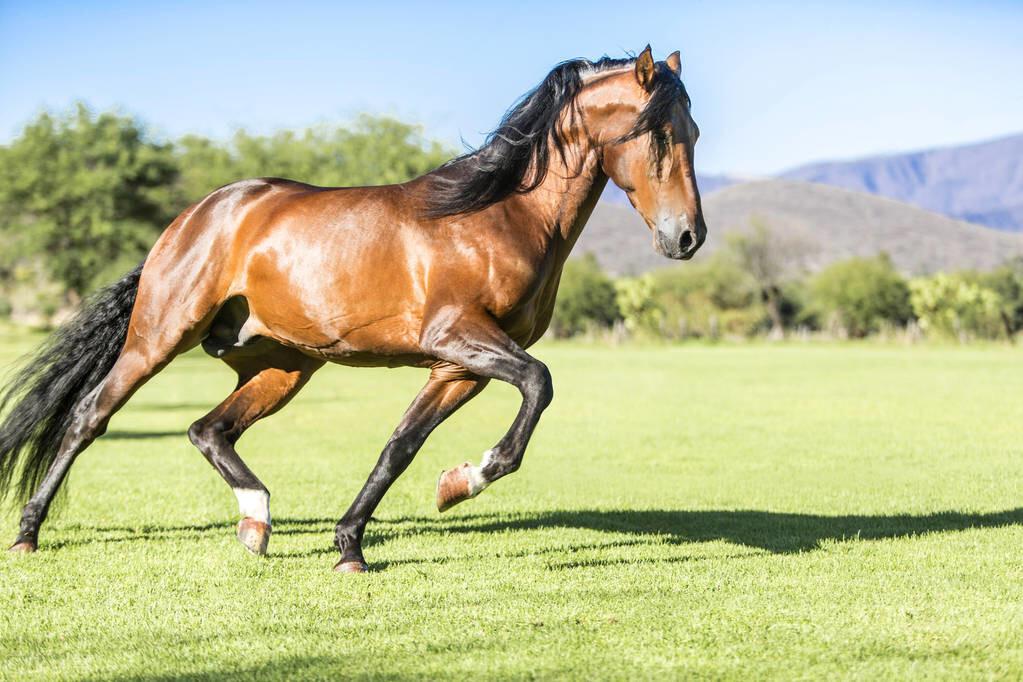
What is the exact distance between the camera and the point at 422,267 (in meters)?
5.55

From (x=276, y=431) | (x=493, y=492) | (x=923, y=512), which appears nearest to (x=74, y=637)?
(x=493, y=492)

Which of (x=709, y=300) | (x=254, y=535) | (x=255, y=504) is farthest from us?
(x=709, y=300)

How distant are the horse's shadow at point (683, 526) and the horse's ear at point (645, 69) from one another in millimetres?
2966

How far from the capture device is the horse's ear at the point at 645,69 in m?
5.30

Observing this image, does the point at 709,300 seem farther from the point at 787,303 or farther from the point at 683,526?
the point at 683,526

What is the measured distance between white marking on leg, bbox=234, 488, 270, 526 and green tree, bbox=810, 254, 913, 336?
75.4 metres

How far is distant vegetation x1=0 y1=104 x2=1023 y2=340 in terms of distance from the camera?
49.6m

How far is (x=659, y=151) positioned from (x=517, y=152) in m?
0.82

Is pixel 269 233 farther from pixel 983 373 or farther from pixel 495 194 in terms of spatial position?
pixel 983 373

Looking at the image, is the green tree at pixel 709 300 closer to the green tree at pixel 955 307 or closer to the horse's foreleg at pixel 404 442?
the green tree at pixel 955 307

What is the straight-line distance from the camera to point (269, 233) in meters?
5.89

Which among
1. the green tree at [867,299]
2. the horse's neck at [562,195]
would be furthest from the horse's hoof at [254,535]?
the green tree at [867,299]

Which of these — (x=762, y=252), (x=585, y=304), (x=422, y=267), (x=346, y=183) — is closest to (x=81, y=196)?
(x=346, y=183)

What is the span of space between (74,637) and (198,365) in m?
35.4
